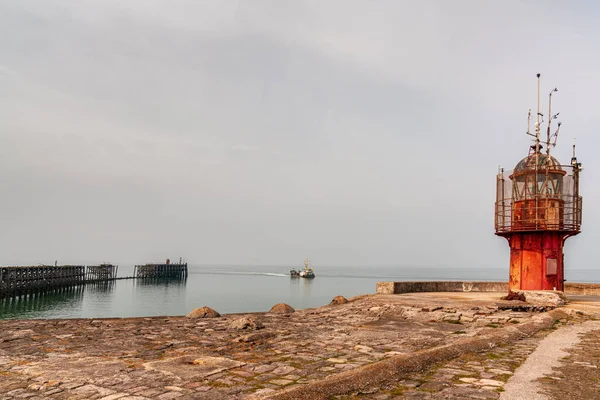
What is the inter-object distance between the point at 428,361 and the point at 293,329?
494cm

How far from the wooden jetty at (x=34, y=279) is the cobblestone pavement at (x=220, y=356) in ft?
161

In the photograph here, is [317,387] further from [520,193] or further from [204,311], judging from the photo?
[520,193]

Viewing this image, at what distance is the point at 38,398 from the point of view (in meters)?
4.97

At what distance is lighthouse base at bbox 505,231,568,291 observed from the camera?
62.6 feet

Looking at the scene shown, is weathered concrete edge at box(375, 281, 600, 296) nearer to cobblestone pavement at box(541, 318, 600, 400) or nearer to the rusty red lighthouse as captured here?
the rusty red lighthouse

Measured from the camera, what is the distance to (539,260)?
1923 cm

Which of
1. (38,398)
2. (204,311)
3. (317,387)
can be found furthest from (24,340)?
(317,387)

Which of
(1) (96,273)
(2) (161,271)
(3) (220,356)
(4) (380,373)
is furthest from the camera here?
(2) (161,271)

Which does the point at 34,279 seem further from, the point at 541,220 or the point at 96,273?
the point at 541,220

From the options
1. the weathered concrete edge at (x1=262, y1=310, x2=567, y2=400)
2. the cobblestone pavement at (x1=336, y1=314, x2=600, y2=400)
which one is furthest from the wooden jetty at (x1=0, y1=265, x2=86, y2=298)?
the cobblestone pavement at (x1=336, y1=314, x2=600, y2=400)

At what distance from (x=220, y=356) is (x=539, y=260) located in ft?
54.9

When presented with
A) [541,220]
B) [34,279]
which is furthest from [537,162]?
[34,279]

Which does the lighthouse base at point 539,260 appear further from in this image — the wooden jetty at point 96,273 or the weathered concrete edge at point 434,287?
the wooden jetty at point 96,273

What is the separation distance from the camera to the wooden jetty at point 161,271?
110 meters
